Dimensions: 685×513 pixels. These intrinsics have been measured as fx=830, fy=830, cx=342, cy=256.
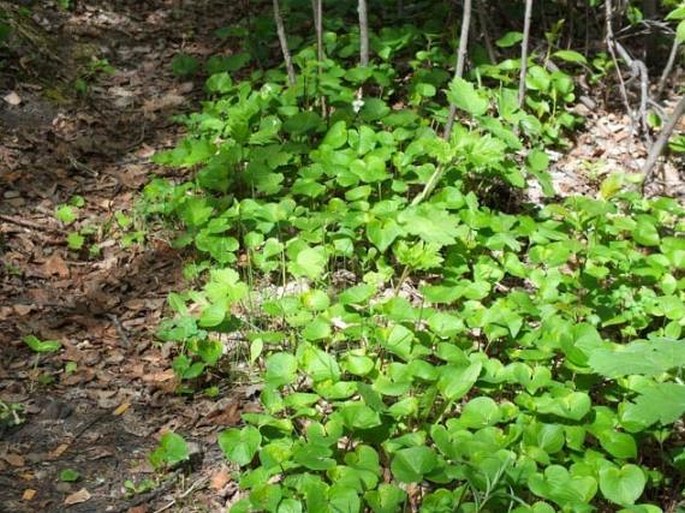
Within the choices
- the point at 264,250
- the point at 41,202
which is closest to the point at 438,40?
the point at 264,250

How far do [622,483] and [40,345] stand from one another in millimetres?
2485

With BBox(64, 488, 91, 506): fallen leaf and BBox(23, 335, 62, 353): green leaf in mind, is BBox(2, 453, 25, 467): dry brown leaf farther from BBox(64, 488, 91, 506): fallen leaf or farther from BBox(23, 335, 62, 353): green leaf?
BBox(23, 335, 62, 353): green leaf

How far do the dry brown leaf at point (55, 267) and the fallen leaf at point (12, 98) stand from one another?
4.79 ft

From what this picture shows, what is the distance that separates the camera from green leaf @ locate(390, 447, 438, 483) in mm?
2744

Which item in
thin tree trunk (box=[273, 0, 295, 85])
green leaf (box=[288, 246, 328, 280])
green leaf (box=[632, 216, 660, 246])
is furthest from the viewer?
thin tree trunk (box=[273, 0, 295, 85])

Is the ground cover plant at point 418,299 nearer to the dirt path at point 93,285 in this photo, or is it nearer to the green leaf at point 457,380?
the green leaf at point 457,380

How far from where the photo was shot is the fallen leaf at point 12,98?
5.25 m

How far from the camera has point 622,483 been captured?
284 cm

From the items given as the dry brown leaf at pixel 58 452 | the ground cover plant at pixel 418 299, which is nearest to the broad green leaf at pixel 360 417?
the ground cover plant at pixel 418 299

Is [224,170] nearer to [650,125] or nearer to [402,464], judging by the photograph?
[402,464]

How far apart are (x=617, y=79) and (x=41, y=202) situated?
12.7ft

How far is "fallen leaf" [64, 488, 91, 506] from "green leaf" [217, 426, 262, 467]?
0.56 metres

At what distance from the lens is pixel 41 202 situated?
4.66m

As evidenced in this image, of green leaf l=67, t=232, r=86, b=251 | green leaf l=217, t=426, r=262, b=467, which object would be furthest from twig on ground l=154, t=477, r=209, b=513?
green leaf l=67, t=232, r=86, b=251
